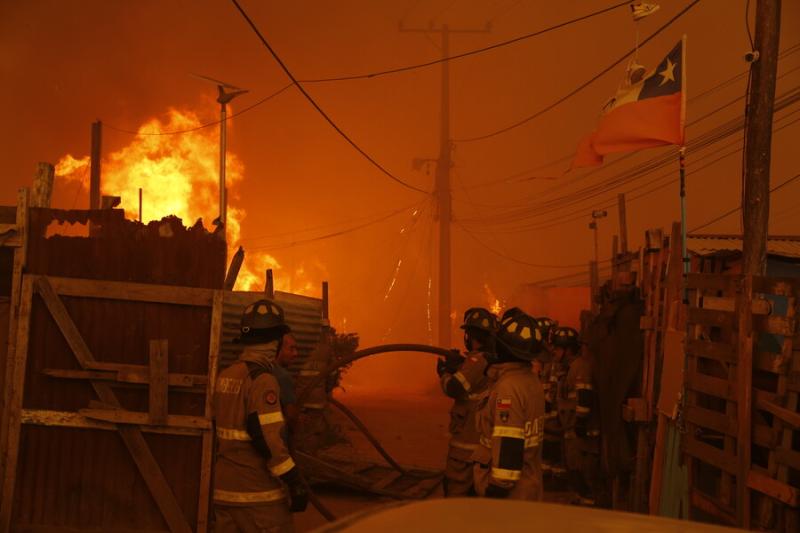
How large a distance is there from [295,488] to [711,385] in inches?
139

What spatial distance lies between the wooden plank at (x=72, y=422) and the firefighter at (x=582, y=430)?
16.7ft

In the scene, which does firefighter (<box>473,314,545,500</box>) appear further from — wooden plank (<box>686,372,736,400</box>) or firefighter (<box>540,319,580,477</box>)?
firefighter (<box>540,319,580,477</box>)

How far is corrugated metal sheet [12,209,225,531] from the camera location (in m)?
→ 6.12

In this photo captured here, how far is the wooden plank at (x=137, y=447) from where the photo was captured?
19.8ft

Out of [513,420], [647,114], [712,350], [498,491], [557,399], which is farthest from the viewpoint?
[557,399]

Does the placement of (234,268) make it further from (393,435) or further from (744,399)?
(393,435)

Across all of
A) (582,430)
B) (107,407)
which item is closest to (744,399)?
(582,430)

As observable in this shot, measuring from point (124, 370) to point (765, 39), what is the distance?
660cm

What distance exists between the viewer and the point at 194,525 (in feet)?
20.0

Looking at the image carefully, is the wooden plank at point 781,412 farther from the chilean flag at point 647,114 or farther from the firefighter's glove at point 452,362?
the chilean flag at point 647,114

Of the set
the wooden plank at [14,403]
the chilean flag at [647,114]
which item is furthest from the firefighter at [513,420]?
the wooden plank at [14,403]

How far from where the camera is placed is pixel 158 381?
6.01 m

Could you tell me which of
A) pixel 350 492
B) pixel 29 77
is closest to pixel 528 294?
pixel 350 492

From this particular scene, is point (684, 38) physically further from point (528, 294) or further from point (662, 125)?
point (528, 294)
